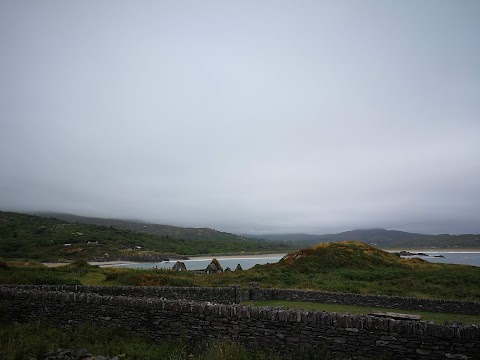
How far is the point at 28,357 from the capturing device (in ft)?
25.9

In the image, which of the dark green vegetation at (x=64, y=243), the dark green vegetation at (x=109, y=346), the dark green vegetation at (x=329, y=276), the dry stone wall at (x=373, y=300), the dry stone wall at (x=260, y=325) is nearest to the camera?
the dry stone wall at (x=260, y=325)

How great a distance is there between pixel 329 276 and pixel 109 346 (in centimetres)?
3194

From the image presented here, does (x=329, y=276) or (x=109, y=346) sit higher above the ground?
(x=109, y=346)

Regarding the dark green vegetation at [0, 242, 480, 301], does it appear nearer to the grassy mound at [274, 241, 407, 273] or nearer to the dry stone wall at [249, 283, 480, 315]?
the grassy mound at [274, 241, 407, 273]

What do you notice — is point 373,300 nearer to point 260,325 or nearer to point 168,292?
point 168,292

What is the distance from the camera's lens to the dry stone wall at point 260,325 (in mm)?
8031

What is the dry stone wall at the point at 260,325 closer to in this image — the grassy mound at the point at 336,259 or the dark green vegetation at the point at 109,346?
the dark green vegetation at the point at 109,346

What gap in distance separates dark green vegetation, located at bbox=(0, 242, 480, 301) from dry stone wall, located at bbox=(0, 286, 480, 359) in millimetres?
14249

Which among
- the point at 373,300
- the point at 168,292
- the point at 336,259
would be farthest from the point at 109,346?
the point at 336,259

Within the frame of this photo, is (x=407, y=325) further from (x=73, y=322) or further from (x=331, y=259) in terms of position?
(x=331, y=259)

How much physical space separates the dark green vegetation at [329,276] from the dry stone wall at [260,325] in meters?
14.2

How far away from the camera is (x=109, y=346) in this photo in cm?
934

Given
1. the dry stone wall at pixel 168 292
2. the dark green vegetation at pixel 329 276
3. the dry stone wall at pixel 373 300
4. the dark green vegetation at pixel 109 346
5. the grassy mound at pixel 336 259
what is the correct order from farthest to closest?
the grassy mound at pixel 336 259
the dark green vegetation at pixel 329 276
the dry stone wall at pixel 373 300
the dry stone wall at pixel 168 292
the dark green vegetation at pixel 109 346

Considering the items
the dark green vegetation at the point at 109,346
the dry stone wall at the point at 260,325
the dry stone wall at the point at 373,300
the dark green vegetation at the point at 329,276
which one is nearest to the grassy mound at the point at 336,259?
the dark green vegetation at the point at 329,276
